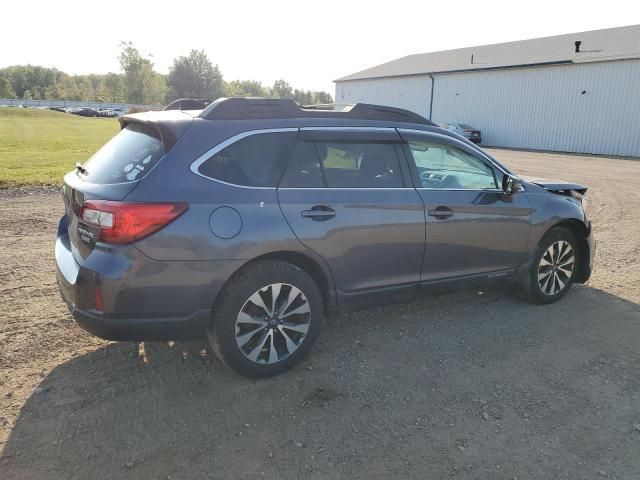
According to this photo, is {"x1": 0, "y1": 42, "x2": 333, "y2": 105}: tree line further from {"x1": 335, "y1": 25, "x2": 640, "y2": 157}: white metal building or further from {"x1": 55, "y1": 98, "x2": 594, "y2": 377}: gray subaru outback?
{"x1": 55, "y1": 98, "x2": 594, "y2": 377}: gray subaru outback

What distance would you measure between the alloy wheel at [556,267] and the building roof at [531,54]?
27.8 m

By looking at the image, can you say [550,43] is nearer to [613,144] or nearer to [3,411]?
[613,144]

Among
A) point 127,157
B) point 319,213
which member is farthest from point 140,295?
point 319,213

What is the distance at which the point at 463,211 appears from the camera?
171 inches

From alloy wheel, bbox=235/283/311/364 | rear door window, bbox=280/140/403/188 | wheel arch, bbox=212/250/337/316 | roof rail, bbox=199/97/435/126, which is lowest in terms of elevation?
alloy wheel, bbox=235/283/311/364

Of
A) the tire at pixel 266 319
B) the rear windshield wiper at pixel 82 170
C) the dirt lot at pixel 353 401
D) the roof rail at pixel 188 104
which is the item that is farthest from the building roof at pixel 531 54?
the rear windshield wiper at pixel 82 170

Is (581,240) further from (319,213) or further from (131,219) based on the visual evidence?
(131,219)

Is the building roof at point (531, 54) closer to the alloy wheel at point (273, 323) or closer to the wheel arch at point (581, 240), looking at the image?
the wheel arch at point (581, 240)

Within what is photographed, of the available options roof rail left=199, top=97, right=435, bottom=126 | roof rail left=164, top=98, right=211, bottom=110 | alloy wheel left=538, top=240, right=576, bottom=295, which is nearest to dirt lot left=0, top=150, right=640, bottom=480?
alloy wheel left=538, top=240, right=576, bottom=295

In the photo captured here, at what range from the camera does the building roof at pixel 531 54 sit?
30.3 meters

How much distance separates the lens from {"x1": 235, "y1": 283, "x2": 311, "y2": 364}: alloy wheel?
135 inches

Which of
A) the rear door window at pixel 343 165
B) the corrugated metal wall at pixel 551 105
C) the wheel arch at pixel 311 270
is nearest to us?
the wheel arch at pixel 311 270

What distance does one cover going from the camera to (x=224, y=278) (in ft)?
10.8

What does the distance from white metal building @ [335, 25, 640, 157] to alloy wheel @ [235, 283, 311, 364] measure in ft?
97.5
